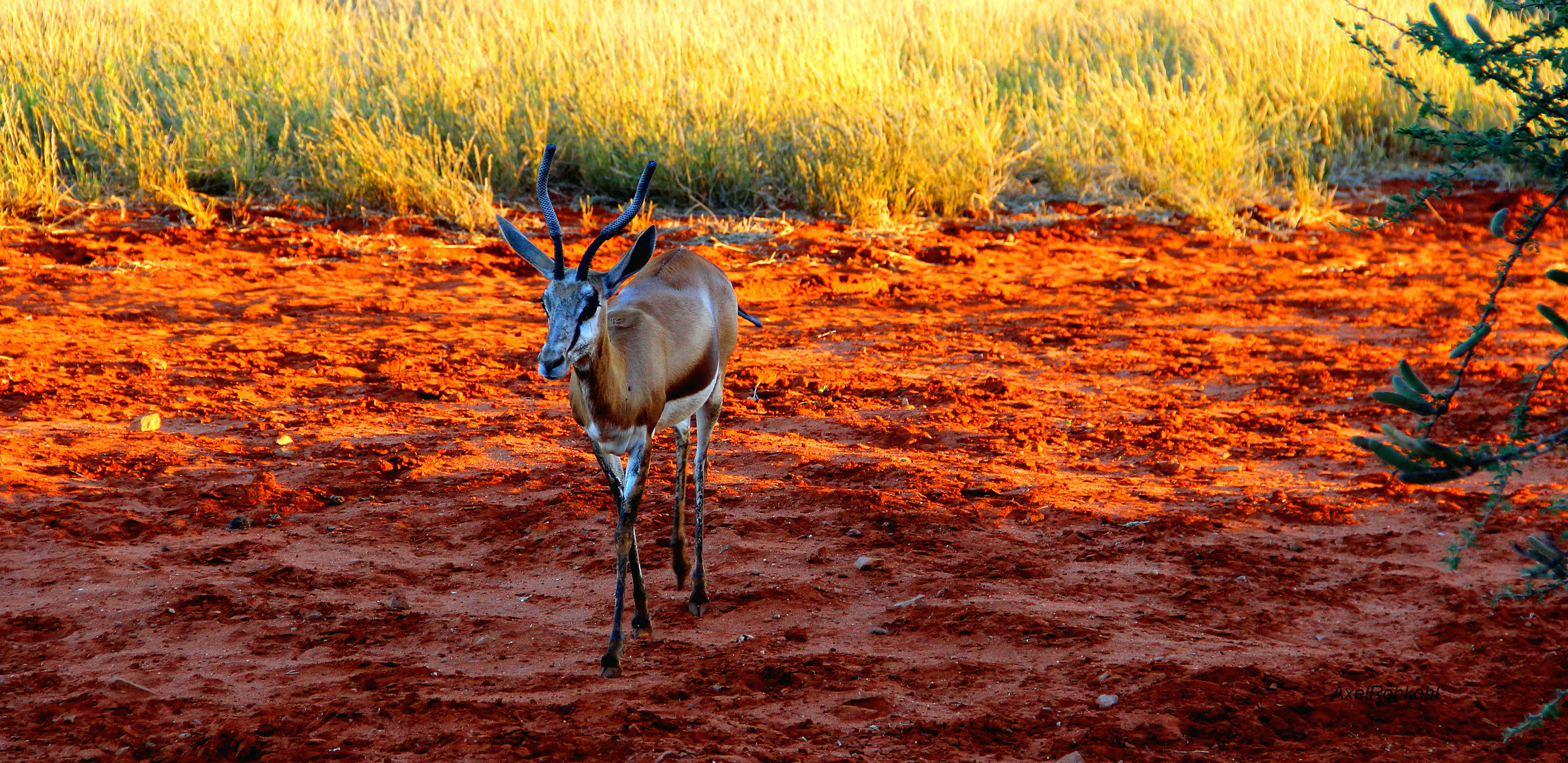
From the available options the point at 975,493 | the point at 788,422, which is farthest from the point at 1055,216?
the point at 975,493

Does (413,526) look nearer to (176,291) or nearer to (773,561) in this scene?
(773,561)

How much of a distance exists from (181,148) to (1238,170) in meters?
Answer: 9.03

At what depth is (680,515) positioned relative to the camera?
4773 mm

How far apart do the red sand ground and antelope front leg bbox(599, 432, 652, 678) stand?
98 mm

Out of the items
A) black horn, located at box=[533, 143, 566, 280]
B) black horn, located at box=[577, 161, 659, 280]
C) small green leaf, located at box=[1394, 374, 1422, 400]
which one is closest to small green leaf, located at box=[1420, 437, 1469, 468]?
small green leaf, located at box=[1394, 374, 1422, 400]

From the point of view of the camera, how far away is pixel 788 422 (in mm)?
6867

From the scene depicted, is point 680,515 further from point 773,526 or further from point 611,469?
point 773,526

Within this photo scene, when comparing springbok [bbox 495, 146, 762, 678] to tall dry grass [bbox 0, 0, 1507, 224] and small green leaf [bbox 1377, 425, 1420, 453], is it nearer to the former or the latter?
small green leaf [bbox 1377, 425, 1420, 453]

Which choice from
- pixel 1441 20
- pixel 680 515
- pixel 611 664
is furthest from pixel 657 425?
pixel 1441 20

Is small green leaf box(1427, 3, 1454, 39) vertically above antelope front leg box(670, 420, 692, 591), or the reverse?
small green leaf box(1427, 3, 1454, 39)

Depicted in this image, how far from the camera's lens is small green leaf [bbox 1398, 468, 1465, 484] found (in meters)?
1.98

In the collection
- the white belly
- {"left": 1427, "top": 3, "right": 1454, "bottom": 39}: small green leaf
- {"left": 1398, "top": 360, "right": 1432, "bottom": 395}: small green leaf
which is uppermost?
{"left": 1427, "top": 3, "right": 1454, "bottom": 39}: small green leaf

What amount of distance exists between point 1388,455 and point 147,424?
6.12 metres
